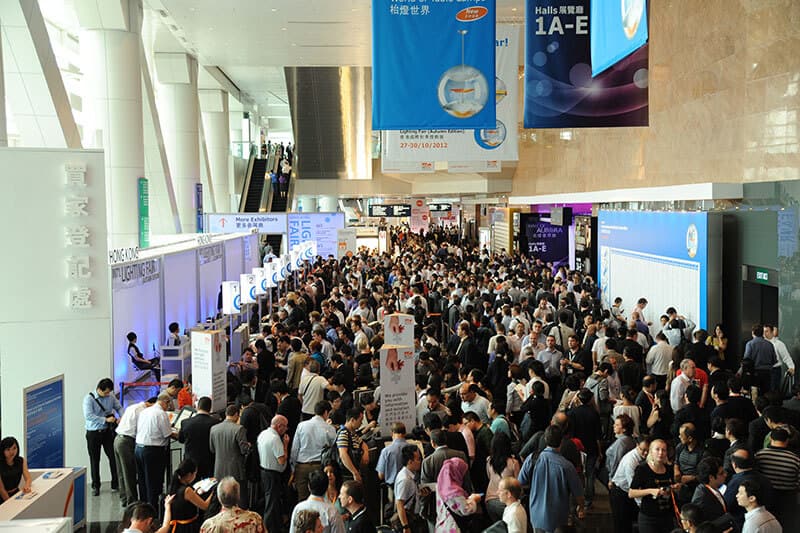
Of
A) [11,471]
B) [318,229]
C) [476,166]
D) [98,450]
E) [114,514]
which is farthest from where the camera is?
[318,229]

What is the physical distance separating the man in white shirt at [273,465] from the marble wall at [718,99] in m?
7.07

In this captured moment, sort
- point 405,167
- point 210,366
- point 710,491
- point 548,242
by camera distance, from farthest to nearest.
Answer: point 548,242
point 405,167
point 210,366
point 710,491

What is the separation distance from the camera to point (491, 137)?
44.6ft

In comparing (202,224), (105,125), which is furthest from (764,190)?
(202,224)

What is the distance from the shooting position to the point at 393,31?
8.77 m

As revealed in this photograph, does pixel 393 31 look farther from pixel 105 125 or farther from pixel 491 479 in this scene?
pixel 105 125

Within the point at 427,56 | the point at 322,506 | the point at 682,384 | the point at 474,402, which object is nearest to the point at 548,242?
the point at 427,56

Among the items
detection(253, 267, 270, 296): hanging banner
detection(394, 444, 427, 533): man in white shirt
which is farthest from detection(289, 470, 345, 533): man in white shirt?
detection(253, 267, 270, 296): hanging banner

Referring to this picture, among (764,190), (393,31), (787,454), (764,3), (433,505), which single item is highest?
(764,3)

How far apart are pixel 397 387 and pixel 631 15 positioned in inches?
155

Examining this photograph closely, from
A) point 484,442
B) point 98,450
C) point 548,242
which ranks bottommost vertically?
point 98,450

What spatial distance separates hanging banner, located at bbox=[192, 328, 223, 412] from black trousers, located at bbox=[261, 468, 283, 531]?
2.43 metres

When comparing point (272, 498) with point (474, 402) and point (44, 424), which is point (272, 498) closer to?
point (474, 402)

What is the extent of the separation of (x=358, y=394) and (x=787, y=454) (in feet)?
13.9
